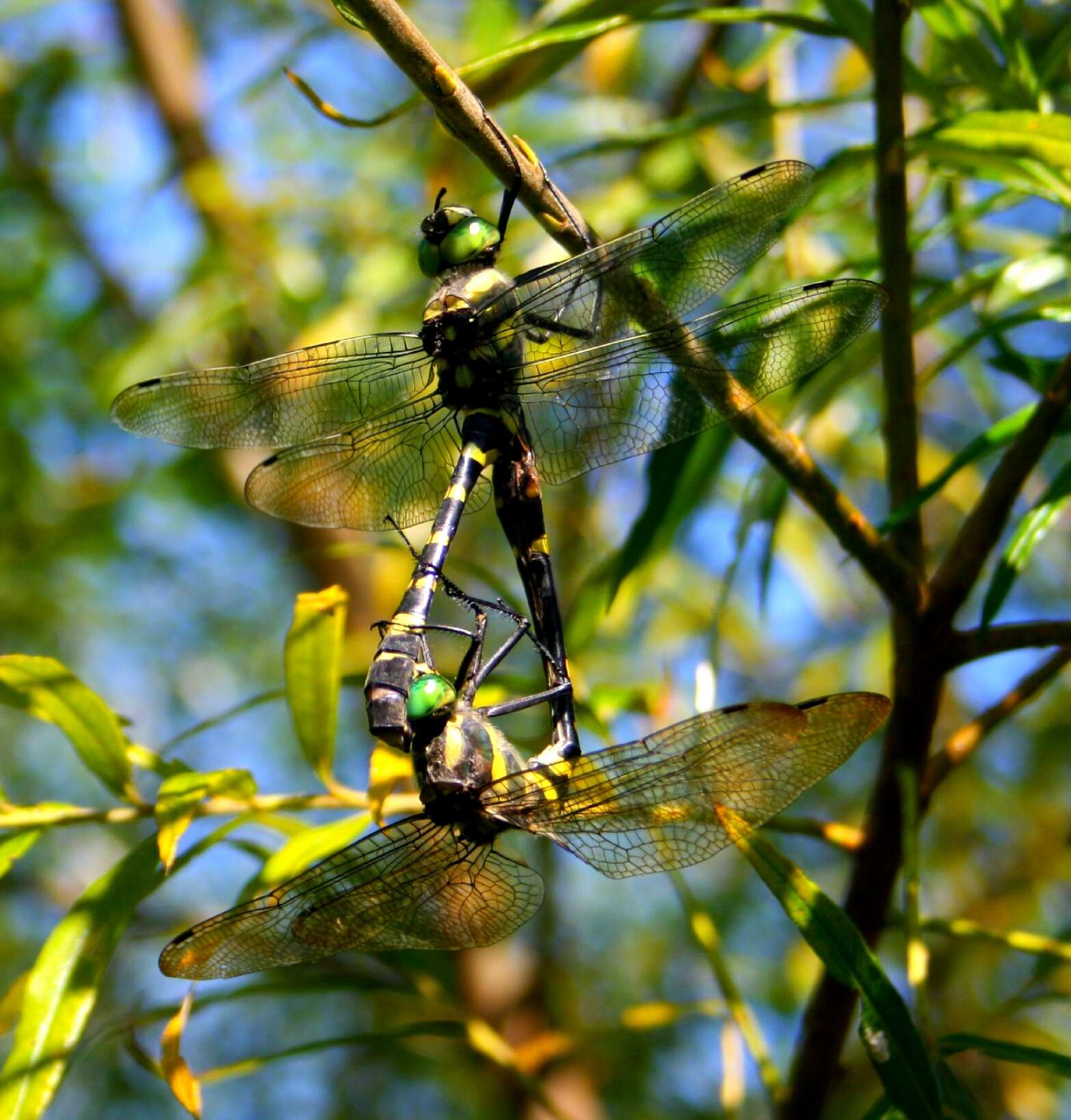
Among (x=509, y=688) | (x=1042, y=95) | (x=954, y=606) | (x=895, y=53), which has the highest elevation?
(x=1042, y=95)

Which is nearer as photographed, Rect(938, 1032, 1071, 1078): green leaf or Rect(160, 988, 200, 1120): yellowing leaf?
Rect(938, 1032, 1071, 1078): green leaf

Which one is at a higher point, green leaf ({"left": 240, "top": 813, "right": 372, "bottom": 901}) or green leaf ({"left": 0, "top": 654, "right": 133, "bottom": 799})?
green leaf ({"left": 0, "top": 654, "right": 133, "bottom": 799})

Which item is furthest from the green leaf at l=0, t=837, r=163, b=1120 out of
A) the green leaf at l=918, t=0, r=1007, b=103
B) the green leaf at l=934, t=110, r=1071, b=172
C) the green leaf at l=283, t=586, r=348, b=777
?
the green leaf at l=918, t=0, r=1007, b=103

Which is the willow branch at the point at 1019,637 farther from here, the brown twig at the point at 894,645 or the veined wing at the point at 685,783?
the veined wing at the point at 685,783

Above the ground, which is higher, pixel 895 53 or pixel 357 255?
pixel 357 255

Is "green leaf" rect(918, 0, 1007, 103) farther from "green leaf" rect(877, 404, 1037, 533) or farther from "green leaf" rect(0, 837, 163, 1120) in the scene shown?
"green leaf" rect(0, 837, 163, 1120)

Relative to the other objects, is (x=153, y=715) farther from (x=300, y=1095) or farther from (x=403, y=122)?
(x=403, y=122)

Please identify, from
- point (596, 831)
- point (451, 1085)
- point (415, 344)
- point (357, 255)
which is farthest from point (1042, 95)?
point (451, 1085)
